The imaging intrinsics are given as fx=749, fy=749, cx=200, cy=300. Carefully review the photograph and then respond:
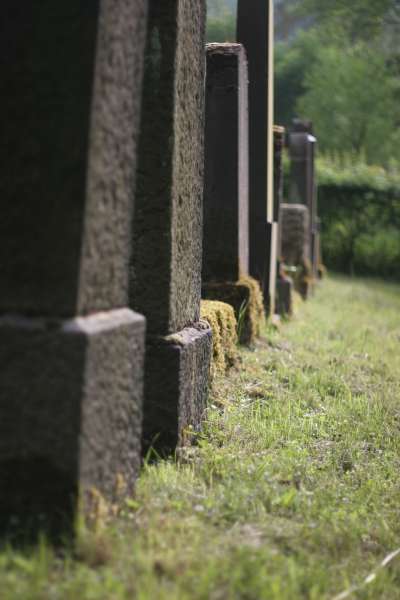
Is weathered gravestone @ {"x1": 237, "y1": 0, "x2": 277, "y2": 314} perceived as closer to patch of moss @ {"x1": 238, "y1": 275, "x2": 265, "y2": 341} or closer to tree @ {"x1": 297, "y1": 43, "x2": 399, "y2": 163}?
patch of moss @ {"x1": 238, "y1": 275, "x2": 265, "y2": 341}

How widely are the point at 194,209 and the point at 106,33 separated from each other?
4.27 feet

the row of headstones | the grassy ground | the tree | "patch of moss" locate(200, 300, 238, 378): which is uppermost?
the tree

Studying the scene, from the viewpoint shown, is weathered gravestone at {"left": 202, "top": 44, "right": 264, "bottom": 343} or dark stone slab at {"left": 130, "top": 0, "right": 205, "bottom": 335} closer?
dark stone slab at {"left": 130, "top": 0, "right": 205, "bottom": 335}

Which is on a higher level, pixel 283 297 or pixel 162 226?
pixel 162 226

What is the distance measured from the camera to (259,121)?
6.26 metres

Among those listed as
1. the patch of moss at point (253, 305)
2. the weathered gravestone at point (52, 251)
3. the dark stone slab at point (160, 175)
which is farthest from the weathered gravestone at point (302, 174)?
the weathered gravestone at point (52, 251)

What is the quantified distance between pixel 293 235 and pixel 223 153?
16.5 ft

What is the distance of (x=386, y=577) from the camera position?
2.24m

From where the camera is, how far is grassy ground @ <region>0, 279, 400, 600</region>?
1915mm

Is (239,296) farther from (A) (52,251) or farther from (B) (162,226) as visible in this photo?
(A) (52,251)

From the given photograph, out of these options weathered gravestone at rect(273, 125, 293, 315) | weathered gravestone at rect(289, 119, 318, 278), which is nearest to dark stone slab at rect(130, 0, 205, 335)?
weathered gravestone at rect(273, 125, 293, 315)

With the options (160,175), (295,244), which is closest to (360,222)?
(295,244)

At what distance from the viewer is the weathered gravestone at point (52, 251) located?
2.01 m

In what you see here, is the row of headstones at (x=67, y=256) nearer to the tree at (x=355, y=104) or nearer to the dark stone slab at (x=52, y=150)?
the dark stone slab at (x=52, y=150)
